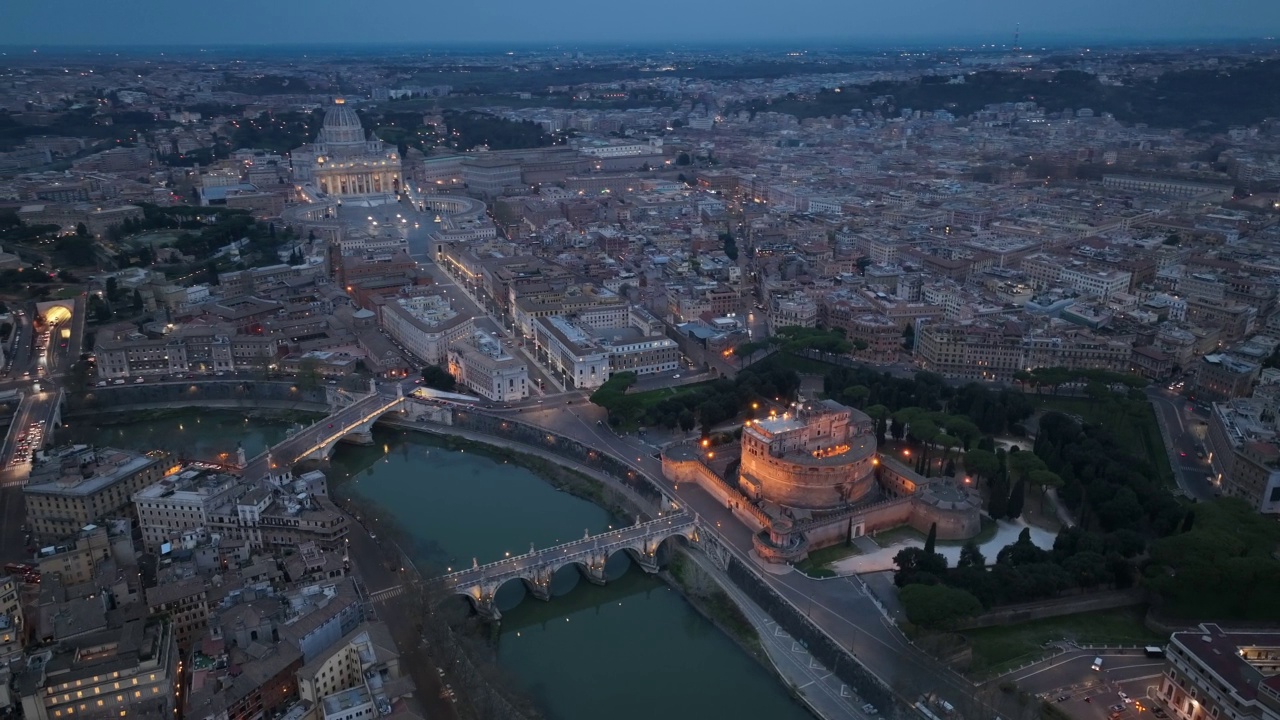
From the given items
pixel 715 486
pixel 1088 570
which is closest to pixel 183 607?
pixel 715 486

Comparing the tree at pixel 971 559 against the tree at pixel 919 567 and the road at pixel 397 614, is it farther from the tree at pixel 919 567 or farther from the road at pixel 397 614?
the road at pixel 397 614

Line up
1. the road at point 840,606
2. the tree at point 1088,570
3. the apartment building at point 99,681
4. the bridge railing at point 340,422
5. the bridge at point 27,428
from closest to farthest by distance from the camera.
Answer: the apartment building at point 99,681 → the road at point 840,606 → the tree at point 1088,570 → the bridge at point 27,428 → the bridge railing at point 340,422

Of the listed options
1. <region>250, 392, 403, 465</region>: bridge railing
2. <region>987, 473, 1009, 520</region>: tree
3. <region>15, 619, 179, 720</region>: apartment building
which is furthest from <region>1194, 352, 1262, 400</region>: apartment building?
<region>15, 619, 179, 720</region>: apartment building

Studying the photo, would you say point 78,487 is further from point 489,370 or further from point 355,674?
point 489,370

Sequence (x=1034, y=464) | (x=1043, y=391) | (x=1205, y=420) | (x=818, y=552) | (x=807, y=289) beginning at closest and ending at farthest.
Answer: (x=818, y=552), (x=1034, y=464), (x=1205, y=420), (x=1043, y=391), (x=807, y=289)

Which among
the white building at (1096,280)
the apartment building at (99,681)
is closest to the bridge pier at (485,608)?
the apartment building at (99,681)

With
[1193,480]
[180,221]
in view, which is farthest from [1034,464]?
[180,221]

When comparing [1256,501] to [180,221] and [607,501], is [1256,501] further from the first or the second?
[180,221]
